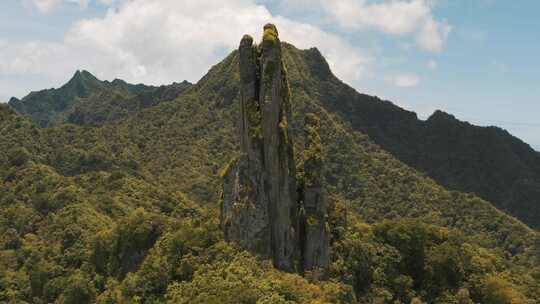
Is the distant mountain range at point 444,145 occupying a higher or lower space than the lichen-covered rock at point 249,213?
higher

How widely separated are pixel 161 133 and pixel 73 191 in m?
72.0

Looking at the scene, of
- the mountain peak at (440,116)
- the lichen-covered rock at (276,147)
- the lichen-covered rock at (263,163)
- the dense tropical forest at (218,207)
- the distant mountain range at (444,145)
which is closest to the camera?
the lichen-covered rock at (263,163)

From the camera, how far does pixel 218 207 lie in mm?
67562

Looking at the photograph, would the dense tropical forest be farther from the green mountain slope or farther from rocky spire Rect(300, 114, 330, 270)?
rocky spire Rect(300, 114, 330, 270)

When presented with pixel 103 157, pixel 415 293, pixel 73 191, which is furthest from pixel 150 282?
pixel 103 157

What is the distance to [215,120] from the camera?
160625 millimetres

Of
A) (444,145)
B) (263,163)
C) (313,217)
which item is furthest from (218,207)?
(444,145)

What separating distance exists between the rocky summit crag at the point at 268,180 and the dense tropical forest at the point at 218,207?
2320 mm

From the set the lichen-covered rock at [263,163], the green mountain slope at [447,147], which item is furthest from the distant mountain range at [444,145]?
the lichen-covered rock at [263,163]

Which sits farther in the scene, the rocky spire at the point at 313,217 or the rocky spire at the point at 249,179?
the rocky spire at the point at 313,217

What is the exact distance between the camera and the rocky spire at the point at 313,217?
53781mm

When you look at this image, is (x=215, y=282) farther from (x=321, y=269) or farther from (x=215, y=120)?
(x=215, y=120)

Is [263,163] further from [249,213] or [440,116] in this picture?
[440,116]

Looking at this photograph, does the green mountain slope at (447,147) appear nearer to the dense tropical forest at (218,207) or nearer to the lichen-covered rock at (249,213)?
the dense tropical forest at (218,207)
